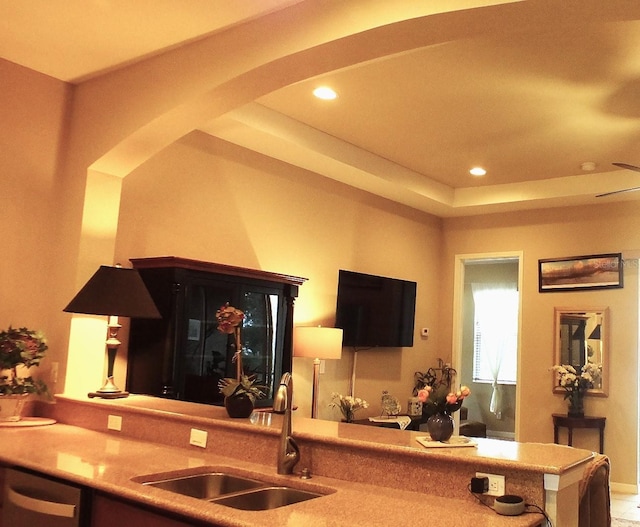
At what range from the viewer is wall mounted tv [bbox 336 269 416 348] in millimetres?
5836

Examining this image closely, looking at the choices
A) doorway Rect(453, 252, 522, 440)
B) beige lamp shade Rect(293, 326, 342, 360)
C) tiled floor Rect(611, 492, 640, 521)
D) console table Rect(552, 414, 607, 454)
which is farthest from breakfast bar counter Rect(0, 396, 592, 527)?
doorway Rect(453, 252, 522, 440)

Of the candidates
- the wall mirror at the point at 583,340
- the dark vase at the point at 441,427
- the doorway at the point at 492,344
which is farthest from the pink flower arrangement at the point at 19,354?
the doorway at the point at 492,344

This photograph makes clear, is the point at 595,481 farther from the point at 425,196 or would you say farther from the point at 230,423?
the point at 425,196

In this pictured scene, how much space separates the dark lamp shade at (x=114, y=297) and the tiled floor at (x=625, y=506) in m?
4.14

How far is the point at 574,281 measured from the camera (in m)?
6.46

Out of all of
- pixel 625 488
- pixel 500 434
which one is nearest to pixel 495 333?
pixel 500 434

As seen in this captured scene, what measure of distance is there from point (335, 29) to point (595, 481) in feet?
6.79

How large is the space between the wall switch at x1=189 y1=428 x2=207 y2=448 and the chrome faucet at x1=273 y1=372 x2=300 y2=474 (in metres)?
0.52

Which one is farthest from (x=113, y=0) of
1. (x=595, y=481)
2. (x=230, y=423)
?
(x=595, y=481)

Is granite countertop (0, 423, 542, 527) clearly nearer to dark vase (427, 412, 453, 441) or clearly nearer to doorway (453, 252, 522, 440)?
dark vase (427, 412, 453, 441)

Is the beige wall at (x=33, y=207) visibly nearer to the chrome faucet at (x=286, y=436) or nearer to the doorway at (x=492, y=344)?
the chrome faucet at (x=286, y=436)

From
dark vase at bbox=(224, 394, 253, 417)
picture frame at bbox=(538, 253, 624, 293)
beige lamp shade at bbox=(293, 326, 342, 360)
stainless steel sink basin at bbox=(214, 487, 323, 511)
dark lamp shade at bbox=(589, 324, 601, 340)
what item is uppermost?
picture frame at bbox=(538, 253, 624, 293)

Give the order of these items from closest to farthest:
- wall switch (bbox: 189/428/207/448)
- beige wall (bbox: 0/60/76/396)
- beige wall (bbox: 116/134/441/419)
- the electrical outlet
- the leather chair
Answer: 1. the electrical outlet
2. the leather chair
3. wall switch (bbox: 189/428/207/448)
4. beige wall (bbox: 0/60/76/396)
5. beige wall (bbox: 116/134/441/419)

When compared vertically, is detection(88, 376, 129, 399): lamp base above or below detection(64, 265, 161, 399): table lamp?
below
